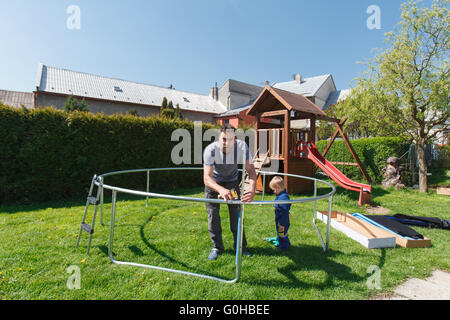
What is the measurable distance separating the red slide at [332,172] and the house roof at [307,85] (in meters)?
23.7

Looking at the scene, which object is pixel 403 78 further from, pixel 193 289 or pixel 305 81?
pixel 305 81

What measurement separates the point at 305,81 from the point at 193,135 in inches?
1157

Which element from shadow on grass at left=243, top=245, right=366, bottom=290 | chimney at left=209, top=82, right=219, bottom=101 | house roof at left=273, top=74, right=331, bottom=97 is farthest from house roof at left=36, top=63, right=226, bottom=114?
shadow on grass at left=243, top=245, right=366, bottom=290

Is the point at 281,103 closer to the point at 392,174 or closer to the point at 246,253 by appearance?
the point at 392,174

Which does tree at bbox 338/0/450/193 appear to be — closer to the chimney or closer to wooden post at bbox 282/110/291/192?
wooden post at bbox 282/110/291/192

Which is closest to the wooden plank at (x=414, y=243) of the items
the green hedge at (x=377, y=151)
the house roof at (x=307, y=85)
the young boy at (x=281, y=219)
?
the young boy at (x=281, y=219)

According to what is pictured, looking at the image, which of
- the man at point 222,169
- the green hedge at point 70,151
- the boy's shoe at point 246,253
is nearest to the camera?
the man at point 222,169

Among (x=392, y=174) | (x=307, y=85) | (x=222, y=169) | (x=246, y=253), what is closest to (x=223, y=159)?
(x=222, y=169)

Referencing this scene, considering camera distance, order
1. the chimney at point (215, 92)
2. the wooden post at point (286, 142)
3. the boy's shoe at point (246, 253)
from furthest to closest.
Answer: the chimney at point (215, 92)
the wooden post at point (286, 142)
the boy's shoe at point (246, 253)

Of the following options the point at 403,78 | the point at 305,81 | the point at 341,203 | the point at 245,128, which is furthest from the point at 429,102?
the point at 305,81

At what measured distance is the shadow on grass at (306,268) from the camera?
2.78 m

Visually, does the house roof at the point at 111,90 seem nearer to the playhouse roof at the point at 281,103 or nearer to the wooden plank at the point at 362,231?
the playhouse roof at the point at 281,103

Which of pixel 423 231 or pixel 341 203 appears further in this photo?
pixel 341 203

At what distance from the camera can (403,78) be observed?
8688 millimetres
